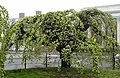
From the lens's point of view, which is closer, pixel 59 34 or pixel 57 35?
pixel 59 34

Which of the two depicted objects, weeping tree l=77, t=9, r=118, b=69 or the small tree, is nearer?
the small tree

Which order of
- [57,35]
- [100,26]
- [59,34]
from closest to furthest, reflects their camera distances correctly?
[59,34], [57,35], [100,26]

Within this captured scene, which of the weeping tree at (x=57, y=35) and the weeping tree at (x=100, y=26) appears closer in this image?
the weeping tree at (x=57, y=35)

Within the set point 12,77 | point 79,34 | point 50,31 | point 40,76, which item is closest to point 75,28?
point 79,34

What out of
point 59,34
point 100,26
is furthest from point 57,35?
point 100,26

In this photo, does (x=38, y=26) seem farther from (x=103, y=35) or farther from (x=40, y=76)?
(x=103, y=35)

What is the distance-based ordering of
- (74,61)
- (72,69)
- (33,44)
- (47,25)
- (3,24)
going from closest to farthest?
(3,24)
(74,61)
(33,44)
(47,25)
(72,69)

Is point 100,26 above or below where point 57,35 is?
above

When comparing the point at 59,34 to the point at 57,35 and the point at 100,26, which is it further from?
the point at 100,26

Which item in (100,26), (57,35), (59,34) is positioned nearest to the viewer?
(59,34)

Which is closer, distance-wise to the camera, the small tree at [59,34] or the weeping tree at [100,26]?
the small tree at [59,34]

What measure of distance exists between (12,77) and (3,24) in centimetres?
189

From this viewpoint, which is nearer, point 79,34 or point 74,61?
point 74,61

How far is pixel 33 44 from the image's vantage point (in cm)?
799
